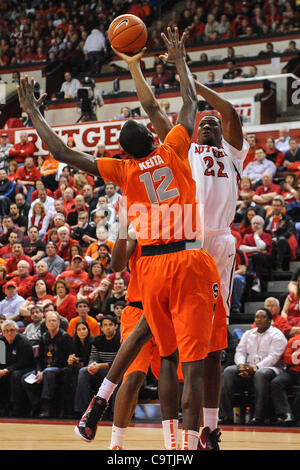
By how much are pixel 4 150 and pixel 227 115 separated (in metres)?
13.0

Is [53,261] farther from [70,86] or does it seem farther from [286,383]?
[70,86]

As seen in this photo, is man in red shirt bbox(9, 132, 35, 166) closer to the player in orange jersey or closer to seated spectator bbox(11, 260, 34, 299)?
seated spectator bbox(11, 260, 34, 299)

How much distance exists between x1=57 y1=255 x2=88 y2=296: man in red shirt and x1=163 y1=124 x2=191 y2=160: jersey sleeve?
744 cm

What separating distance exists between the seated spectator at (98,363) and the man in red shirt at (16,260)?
349cm

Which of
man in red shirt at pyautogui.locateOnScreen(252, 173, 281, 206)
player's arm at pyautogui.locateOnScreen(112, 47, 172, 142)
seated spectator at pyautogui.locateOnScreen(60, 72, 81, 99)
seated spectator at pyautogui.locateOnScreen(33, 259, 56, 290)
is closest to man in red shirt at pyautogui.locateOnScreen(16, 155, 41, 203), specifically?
seated spectator at pyautogui.locateOnScreen(33, 259, 56, 290)

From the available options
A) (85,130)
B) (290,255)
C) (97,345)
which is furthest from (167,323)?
(85,130)

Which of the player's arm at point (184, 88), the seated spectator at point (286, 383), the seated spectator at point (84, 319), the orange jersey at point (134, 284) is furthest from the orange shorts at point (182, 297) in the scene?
the seated spectator at point (84, 319)

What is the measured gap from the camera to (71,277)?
12.6 metres

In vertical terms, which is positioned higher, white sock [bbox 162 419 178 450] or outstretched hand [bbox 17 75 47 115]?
outstretched hand [bbox 17 75 47 115]

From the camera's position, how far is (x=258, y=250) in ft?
38.8

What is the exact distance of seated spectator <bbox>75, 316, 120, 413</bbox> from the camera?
33.3 ft

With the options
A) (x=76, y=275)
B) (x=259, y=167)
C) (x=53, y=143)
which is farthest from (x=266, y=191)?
(x=53, y=143)

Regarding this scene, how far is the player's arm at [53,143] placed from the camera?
16.3 ft

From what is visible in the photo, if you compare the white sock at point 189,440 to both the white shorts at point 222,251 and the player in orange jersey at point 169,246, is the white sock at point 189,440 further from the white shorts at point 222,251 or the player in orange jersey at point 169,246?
the white shorts at point 222,251
